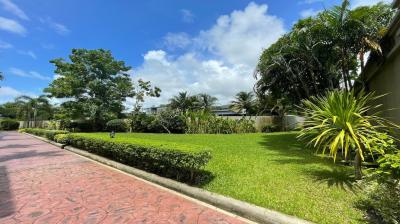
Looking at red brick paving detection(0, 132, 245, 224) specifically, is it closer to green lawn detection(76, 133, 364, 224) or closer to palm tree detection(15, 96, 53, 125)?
green lawn detection(76, 133, 364, 224)

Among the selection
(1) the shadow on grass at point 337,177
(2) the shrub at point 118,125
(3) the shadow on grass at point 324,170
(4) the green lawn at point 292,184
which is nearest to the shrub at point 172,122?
(2) the shrub at point 118,125

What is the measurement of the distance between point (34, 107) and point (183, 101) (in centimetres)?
2932

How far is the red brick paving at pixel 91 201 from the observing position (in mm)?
3951

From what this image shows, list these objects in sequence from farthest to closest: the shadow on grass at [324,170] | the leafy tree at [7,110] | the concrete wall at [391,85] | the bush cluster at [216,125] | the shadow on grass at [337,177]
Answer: the leafy tree at [7,110] < the bush cluster at [216,125] < the concrete wall at [391,85] < the shadow on grass at [324,170] < the shadow on grass at [337,177]

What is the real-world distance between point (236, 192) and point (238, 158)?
281cm

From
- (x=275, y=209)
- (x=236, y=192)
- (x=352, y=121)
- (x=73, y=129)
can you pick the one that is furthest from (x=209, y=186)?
(x=73, y=129)

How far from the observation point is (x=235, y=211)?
4215 mm

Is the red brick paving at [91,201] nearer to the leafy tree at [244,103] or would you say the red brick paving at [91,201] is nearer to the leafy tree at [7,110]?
the leafy tree at [244,103]

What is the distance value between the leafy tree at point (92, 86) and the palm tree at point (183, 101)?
27.6ft

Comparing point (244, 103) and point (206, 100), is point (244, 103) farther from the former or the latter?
point (206, 100)

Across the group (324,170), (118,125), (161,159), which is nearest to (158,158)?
(161,159)

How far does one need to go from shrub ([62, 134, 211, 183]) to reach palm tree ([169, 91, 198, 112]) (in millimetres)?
23994

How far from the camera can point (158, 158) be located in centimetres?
609

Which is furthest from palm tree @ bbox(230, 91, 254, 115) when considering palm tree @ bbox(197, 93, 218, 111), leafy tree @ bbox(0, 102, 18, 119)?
leafy tree @ bbox(0, 102, 18, 119)
